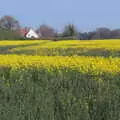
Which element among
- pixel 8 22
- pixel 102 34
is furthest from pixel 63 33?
pixel 8 22

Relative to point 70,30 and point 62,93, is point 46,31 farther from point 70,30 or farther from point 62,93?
point 62,93

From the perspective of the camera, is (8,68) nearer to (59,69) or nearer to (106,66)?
(59,69)

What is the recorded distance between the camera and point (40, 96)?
6871 millimetres

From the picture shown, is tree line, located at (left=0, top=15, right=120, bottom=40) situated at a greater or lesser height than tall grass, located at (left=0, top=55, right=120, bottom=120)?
lesser

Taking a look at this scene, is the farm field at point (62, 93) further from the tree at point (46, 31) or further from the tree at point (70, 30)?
the tree at point (46, 31)

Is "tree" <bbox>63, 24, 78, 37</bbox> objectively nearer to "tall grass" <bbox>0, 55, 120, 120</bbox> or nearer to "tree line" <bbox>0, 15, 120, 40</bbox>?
"tree line" <bbox>0, 15, 120, 40</bbox>

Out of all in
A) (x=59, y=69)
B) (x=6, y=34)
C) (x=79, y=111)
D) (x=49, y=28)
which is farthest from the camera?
(x=49, y=28)

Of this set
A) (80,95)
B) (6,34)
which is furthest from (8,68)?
(6,34)

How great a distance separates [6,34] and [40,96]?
53792 mm

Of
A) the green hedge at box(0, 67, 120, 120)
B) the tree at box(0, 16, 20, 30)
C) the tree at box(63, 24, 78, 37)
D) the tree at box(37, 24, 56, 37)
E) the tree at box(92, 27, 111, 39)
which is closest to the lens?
the green hedge at box(0, 67, 120, 120)

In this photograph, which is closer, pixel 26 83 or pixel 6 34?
pixel 26 83

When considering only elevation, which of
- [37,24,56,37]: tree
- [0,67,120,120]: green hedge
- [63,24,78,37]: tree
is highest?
[0,67,120,120]: green hedge

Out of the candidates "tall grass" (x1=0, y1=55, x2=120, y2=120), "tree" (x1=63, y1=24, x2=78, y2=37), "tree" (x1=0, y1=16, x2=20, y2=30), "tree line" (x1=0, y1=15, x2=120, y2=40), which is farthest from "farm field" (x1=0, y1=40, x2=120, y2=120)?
"tree" (x1=0, y1=16, x2=20, y2=30)

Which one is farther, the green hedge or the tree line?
the tree line
